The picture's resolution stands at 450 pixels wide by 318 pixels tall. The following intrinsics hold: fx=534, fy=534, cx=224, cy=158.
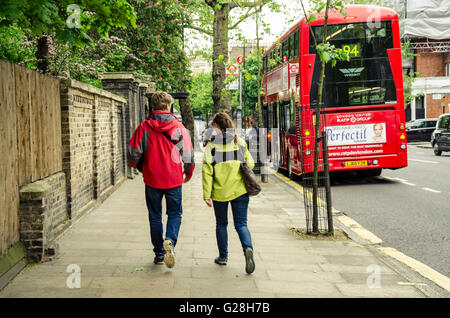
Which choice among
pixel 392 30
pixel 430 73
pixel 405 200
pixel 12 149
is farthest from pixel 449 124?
pixel 430 73

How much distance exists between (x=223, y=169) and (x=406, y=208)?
5.72 m

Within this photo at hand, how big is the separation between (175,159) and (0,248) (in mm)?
1820

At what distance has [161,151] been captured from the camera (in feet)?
17.7

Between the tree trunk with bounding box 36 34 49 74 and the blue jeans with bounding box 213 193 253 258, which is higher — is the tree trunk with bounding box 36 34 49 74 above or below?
above

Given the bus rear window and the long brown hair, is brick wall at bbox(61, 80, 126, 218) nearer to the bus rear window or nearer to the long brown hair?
the long brown hair

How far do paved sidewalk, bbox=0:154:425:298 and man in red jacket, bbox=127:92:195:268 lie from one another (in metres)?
0.44

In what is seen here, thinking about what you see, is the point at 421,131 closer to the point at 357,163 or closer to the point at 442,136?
the point at 442,136

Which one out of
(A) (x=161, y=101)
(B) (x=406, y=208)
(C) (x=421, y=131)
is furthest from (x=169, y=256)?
(C) (x=421, y=131)

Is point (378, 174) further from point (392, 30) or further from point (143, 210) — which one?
point (143, 210)

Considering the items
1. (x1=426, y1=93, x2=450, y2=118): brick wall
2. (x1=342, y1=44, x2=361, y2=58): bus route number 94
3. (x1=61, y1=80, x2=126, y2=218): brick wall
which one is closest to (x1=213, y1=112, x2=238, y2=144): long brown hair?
(x1=61, y1=80, x2=126, y2=218): brick wall

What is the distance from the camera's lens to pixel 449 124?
73.7ft

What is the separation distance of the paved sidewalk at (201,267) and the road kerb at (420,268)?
1.02 ft

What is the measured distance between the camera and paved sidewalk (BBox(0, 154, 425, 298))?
181 inches

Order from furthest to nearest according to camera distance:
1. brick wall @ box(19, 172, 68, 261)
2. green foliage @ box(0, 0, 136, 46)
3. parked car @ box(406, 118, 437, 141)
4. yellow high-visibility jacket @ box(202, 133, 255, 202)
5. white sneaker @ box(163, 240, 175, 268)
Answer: parked car @ box(406, 118, 437, 141)
brick wall @ box(19, 172, 68, 261)
yellow high-visibility jacket @ box(202, 133, 255, 202)
white sneaker @ box(163, 240, 175, 268)
green foliage @ box(0, 0, 136, 46)
